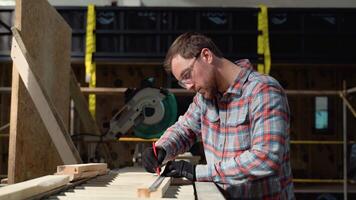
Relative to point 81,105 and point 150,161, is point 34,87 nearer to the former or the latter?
point 150,161

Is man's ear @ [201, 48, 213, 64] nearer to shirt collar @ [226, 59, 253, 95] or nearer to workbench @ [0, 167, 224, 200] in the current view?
shirt collar @ [226, 59, 253, 95]

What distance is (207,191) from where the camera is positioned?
181cm

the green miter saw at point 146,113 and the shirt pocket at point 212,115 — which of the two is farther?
the green miter saw at point 146,113

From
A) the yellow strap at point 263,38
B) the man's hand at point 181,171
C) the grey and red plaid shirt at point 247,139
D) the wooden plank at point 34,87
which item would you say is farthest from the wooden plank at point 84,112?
the man's hand at point 181,171

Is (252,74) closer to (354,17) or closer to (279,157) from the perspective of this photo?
(279,157)

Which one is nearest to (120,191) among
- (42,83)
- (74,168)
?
(74,168)

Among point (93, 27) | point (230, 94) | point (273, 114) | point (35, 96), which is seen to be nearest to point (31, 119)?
point (35, 96)

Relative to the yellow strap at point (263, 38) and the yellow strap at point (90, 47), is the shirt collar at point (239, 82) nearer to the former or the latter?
the yellow strap at point (263, 38)

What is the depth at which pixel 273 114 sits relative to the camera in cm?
198

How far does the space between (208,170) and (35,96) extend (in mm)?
1399

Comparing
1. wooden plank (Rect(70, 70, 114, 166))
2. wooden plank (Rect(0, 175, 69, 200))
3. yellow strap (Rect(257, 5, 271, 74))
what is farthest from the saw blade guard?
wooden plank (Rect(0, 175, 69, 200))

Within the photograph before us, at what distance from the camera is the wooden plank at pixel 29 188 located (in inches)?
56.2

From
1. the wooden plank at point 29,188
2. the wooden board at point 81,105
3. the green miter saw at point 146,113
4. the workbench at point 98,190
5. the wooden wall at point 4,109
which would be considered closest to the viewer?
the wooden plank at point 29,188

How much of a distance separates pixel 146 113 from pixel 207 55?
122 inches
